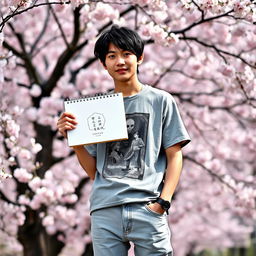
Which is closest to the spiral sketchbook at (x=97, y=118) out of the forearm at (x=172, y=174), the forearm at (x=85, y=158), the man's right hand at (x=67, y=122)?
the man's right hand at (x=67, y=122)

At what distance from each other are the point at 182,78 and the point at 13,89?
2374 mm

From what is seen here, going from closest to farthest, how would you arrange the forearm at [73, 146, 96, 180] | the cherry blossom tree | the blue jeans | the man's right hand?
the blue jeans, the man's right hand, the forearm at [73, 146, 96, 180], the cherry blossom tree

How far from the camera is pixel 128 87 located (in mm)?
2393

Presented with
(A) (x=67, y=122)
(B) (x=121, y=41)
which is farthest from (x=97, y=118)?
(B) (x=121, y=41)

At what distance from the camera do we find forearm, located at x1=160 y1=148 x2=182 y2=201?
2260mm

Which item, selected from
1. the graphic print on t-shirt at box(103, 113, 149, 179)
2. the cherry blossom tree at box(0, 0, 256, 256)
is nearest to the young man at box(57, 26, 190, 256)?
the graphic print on t-shirt at box(103, 113, 149, 179)

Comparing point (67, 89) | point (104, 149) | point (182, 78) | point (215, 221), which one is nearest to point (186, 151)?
point (182, 78)

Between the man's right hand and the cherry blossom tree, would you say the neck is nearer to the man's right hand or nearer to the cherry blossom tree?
the man's right hand

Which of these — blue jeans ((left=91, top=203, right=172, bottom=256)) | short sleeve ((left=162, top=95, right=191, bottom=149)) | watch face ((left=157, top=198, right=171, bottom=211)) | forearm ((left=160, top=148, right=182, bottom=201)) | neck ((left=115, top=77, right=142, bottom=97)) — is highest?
neck ((left=115, top=77, right=142, bottom=97))

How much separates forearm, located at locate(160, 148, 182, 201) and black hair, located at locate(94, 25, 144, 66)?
0.46 m

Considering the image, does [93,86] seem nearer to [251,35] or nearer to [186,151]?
[186,151]

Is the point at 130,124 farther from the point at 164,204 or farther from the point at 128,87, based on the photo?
the point at 164,204

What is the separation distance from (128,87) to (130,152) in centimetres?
29

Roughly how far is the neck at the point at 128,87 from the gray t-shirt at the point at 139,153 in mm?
34
